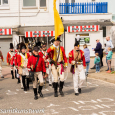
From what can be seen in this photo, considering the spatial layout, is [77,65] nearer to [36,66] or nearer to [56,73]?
[56,73]

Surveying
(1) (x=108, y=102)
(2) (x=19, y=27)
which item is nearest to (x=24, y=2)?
(2) (x=19, y=27)

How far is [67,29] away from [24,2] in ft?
15.0

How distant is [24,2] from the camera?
79.1 feet

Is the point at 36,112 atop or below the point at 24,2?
below

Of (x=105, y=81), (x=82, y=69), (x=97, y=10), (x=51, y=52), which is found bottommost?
(x=105, y=81)

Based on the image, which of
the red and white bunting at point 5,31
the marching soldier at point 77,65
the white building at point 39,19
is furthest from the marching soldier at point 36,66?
the red and white bunting at point 5,31

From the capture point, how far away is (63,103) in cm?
787

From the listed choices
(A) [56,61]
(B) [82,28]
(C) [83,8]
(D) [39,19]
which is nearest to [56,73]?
(A) [56,61]

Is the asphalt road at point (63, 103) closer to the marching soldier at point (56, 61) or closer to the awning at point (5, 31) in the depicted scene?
the marching soldier at point (56, 61)

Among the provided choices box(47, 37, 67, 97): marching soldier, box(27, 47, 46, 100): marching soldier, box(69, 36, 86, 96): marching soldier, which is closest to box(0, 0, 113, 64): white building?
box(69, 36, 86, 96): marching soldier

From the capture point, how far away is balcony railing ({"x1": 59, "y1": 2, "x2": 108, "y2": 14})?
79.7 feet

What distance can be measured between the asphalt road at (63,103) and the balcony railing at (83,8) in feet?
49.3

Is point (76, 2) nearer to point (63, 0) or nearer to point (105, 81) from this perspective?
point (63, 0)

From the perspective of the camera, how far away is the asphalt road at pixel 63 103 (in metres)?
6.90
